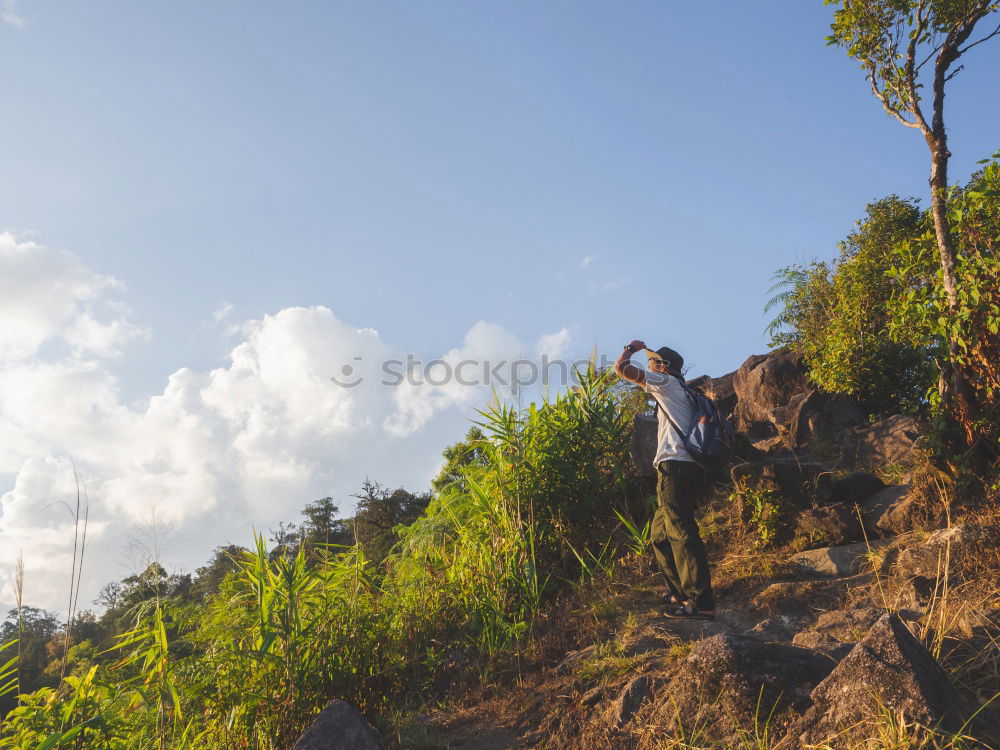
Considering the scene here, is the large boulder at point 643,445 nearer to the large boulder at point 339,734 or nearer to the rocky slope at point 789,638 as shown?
the rocky slope at point 789,638

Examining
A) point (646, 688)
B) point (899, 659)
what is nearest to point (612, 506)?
point (646, 688)

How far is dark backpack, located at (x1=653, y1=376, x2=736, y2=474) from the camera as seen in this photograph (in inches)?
202

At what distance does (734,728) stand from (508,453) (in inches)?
135

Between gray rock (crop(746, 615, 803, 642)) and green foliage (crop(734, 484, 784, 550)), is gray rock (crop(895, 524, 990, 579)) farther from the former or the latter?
green foliage (crop(734, 484, 784, 550))

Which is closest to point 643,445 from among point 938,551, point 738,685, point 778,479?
point 778,479

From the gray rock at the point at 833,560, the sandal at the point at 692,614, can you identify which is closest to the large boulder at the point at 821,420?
the gray rock at the point at 833,560

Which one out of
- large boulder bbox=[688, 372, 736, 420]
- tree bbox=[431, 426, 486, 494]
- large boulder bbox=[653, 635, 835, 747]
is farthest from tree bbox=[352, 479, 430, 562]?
large boulder bbox=[653, 635, 835, 747]

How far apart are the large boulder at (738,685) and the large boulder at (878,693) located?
0.80 ft

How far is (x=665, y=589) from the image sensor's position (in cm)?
561

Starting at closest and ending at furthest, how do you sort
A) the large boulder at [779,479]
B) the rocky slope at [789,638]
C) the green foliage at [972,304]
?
the rocky slope at [789,638] → the green foliage at [972,304] → the large boulder at [779,479]

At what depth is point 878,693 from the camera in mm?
2539

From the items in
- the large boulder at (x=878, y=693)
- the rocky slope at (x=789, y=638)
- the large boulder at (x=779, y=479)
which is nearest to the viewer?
the large boulder at (x=878, y=693)

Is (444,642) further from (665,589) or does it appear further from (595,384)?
(595,384)

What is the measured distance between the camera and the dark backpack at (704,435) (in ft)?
16.9
